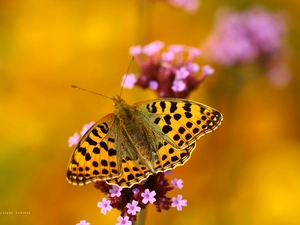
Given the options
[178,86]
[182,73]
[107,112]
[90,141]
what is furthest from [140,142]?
[107,112]

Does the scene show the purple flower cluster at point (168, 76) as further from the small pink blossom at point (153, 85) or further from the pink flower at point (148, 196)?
the pink flower at point (148, 196)

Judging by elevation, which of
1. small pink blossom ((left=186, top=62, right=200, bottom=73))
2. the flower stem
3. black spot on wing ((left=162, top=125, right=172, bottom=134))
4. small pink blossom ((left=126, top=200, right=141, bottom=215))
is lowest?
small pink blossom ((left=126, top=200, right=141, bottom=215))

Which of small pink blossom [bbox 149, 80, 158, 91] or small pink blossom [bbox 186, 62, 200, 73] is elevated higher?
small pink blossom [bbox 186, 62, 200, 73]

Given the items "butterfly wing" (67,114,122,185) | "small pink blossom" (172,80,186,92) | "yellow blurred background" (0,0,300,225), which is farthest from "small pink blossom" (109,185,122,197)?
"yellow blurred background" (0,0,300,225)

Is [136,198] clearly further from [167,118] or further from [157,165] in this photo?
[167,118]
